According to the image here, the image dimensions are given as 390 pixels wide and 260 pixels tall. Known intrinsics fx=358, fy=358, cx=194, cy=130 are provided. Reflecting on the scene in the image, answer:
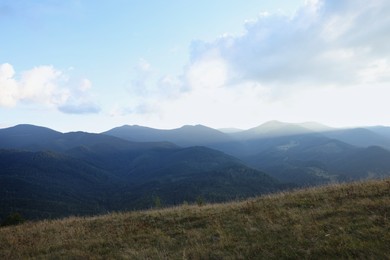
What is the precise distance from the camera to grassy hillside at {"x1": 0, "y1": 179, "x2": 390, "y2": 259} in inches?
346

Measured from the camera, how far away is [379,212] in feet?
34.4

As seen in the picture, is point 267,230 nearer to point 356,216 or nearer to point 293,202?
point 356,216

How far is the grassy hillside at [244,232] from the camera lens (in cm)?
878

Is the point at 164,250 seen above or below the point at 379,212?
below

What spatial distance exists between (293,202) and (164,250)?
6.07 metres

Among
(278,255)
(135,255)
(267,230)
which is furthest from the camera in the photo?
(267,230)

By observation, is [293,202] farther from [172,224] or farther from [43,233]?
[43,233]

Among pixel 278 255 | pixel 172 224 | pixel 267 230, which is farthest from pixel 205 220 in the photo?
pixel 278 255

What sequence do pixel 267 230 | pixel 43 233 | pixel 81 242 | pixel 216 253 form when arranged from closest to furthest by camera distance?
pixel 216 253 < pixel 267 230 < pixel 81 242 < pixel 43 233

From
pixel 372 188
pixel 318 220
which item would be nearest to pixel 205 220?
pixel 318 220

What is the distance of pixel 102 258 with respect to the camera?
10109 mm

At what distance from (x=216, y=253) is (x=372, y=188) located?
7.69m

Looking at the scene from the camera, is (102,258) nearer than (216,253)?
No

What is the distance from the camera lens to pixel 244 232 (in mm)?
10945
